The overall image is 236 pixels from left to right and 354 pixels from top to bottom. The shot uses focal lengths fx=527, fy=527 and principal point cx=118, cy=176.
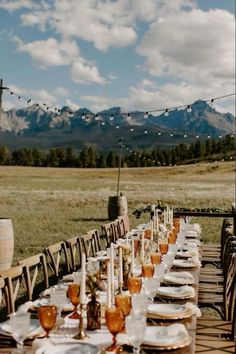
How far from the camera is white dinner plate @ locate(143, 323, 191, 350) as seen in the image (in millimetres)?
3268

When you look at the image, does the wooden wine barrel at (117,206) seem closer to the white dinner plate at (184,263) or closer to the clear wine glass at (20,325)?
the white dinner plate at (184,263)

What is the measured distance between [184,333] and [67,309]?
3.58ft

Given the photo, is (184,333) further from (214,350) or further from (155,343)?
(214,350)

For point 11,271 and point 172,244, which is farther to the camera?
point 172,244

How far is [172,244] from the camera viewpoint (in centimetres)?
735

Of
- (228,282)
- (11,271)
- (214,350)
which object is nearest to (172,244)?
(228,282)

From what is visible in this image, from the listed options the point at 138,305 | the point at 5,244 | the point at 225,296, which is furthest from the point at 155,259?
the point at 5,244

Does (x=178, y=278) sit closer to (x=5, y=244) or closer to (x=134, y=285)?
(x=134, y=285)

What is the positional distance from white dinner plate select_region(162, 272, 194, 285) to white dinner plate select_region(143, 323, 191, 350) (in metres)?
1.60

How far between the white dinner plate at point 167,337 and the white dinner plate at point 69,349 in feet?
1.20

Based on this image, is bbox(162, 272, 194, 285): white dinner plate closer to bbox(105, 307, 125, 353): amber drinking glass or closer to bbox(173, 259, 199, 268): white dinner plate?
bbox(173, 259, 199, 268): white dinner plate

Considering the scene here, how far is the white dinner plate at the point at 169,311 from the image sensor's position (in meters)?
3.91

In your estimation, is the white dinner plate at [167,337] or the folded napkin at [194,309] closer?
the white dinner plate at [167,337]

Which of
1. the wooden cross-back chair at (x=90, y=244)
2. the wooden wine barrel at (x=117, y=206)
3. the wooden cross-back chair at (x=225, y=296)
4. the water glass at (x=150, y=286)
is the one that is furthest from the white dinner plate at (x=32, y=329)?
the wooden wine barrel at (x=117, y=206)
